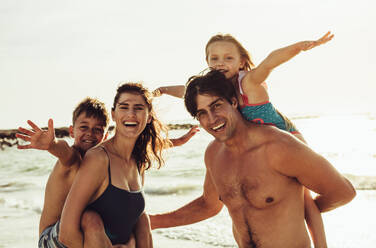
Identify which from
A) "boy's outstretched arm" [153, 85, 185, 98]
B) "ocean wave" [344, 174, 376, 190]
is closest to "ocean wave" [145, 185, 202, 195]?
"ocean wave" [344, 174, 376, 190]

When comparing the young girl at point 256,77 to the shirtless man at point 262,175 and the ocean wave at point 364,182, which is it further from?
the ocean wave at point 364,182

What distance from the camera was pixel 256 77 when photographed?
3.63 metres

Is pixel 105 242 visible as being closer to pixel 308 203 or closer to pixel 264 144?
pixel 264 144

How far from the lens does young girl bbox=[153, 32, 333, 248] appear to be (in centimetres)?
337

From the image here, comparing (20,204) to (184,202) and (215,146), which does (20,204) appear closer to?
(184,202)

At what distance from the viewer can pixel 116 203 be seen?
3.60 meters

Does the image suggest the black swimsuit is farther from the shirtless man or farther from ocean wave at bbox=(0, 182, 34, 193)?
ocean wave at bbox=(0, 182, 34, 193)

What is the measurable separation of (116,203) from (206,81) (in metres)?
1.34

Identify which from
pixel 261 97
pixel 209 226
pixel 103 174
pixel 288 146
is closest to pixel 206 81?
pixel 261 97

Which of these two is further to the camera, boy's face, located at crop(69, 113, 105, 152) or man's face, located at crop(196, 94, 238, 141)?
boy's face, located at crop(69, 113, 105, 152)

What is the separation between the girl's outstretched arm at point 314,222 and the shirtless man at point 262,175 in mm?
62

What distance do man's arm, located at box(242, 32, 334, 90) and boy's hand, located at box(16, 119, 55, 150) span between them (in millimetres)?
1740

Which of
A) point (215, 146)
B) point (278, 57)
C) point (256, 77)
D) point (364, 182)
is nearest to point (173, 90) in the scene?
point (215, 146)

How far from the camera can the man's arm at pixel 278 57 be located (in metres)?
3.28
